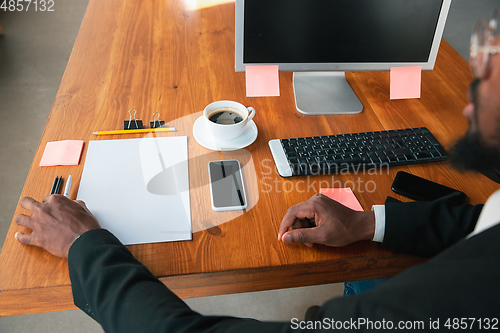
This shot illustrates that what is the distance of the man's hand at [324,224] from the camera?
646 mm

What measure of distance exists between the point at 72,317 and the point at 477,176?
1433 millimetres

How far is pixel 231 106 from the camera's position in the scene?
0.88 meters

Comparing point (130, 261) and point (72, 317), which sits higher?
point (130, 261)

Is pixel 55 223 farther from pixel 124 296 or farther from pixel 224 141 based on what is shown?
pixel 224 141

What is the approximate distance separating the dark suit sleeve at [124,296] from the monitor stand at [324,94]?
63cm

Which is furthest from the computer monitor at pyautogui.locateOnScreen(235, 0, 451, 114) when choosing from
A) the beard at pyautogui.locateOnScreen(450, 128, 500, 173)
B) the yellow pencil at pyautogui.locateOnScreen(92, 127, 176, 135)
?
the beard at pyautogui.locateOnScreen(450, 128, 500, 173)

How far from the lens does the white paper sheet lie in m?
0.67

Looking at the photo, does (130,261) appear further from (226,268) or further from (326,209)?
(326,209)

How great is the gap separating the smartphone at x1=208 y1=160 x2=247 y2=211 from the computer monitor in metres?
0.28

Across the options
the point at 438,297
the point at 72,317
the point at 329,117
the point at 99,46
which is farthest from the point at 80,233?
the point at 72,317

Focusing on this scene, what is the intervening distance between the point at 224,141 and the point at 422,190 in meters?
0.47

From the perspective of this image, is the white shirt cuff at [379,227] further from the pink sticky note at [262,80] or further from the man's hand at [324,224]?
the pink sticky note at [262,80]

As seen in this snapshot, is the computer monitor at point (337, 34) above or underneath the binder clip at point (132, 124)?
above

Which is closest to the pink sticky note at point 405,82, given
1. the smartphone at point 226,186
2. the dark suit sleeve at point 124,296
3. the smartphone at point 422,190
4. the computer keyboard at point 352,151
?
the computer keyboard at point 352,151
